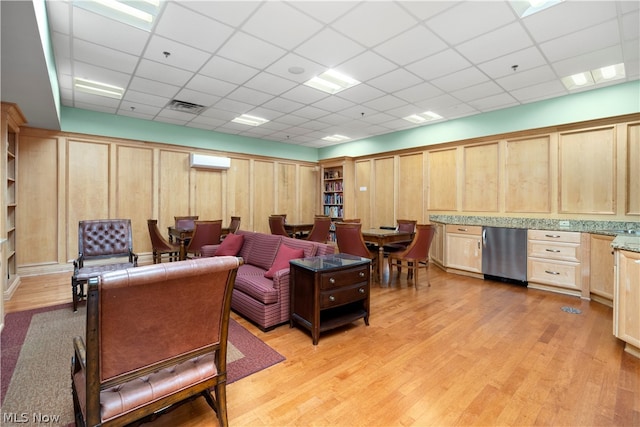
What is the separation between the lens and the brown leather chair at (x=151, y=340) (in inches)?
44.2

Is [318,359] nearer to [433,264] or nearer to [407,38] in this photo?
[407,38]

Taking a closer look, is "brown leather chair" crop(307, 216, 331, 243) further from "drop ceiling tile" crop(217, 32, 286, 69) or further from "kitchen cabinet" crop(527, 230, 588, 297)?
"kitchen cabinet" crop(527, 230, 588, 297)

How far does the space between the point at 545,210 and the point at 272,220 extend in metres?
5.18

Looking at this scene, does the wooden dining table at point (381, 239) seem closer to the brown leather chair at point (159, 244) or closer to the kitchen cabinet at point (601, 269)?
the kitchen cabinet at point (601, 269)

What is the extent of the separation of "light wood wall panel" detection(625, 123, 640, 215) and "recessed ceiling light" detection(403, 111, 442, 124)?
2806 millimetres

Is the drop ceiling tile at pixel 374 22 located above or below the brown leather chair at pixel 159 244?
above

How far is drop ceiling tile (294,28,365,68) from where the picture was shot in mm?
3076

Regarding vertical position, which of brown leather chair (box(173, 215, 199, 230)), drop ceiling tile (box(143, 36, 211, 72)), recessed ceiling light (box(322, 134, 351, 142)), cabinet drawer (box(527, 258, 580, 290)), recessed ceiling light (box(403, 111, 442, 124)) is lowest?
cabinet drawer (box(527, 258, 580, 290))

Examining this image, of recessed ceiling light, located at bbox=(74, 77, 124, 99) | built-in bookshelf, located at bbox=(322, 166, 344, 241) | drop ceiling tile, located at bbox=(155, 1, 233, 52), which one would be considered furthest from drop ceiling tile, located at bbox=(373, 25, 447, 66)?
built-in bookshelf, located at bbox=(322, 166, 344, 241)

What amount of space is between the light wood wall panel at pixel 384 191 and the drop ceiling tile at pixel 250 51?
432 cm

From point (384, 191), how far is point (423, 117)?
79.2 inches

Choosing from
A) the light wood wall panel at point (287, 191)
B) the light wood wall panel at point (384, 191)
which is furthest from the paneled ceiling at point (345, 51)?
the light wood wall panel at point (287, 191)

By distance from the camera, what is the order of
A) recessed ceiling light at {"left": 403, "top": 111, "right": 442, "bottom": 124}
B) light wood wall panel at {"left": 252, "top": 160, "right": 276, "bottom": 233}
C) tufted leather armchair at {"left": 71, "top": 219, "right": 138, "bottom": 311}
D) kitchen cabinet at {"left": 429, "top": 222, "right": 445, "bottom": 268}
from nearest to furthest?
tufted leather armchair at {"left": 71, "top": 219, "right": 138, "bottom": 311} < kitchen cabinet at {"left": 429, "top": 222, "right": 445, "bottom": 268} < recessed ceiling light at {"left": 403, "top": 111, "right": 442, "bottom": 124} < light wood wall panel at {"left": 252, "top": 160, "right": 276, "bottom": 233}

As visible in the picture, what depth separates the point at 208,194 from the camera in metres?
7.04
